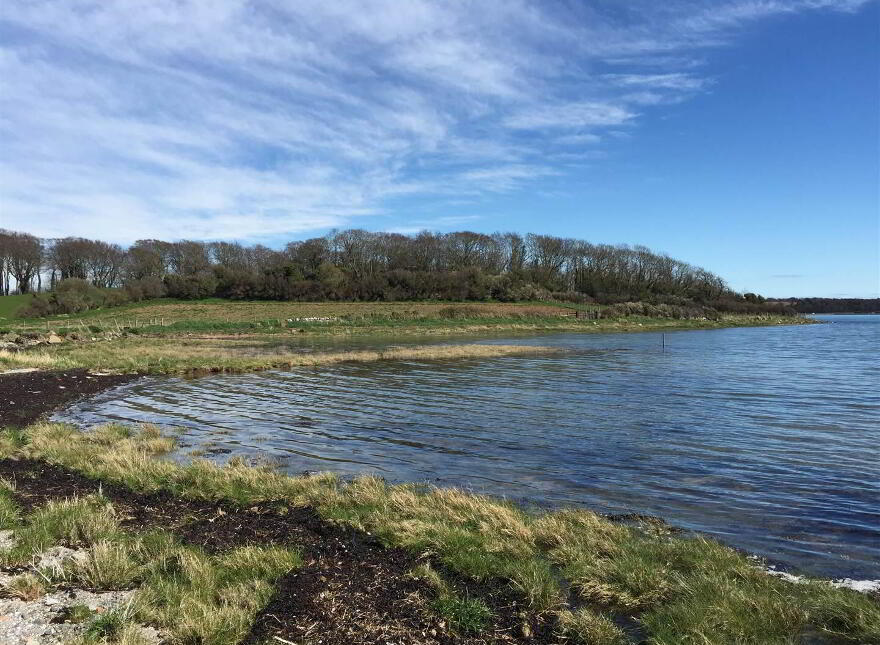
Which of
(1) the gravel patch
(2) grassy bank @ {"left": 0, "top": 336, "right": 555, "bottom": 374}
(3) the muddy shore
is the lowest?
(3) the muddy shore

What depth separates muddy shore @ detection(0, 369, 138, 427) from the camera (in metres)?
15.6

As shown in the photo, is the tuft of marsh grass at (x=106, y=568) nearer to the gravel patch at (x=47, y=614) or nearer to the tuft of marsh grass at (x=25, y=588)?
the gravel patch at (x=47, y=614)

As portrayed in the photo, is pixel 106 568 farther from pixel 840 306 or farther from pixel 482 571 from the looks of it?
pixel 840 306

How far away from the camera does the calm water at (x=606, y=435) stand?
8258mm

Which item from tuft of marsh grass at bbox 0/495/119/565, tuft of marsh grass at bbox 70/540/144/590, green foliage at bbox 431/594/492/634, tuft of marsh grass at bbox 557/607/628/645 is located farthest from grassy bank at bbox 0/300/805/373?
tuft of marsh grass at bbox 557/607/628/645

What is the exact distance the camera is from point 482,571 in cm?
595

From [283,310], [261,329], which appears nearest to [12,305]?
[283,310]

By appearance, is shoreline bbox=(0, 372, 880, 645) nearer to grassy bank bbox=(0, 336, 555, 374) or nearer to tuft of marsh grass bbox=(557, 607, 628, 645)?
tuft of marsh grass bbox=(557, 607, 628, 645)

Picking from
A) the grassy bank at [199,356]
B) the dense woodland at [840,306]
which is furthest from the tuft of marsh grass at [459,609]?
the dense woodland at [840,306]

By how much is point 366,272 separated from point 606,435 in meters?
91.1

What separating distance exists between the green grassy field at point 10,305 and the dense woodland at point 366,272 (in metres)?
3.53

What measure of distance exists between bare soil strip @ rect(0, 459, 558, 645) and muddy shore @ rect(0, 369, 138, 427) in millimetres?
8330

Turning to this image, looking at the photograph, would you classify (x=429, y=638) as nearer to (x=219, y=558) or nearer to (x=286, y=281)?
(x=219, y=558)

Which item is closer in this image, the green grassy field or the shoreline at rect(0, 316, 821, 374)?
the shoreline at rect(0, 316, 821, 374)
